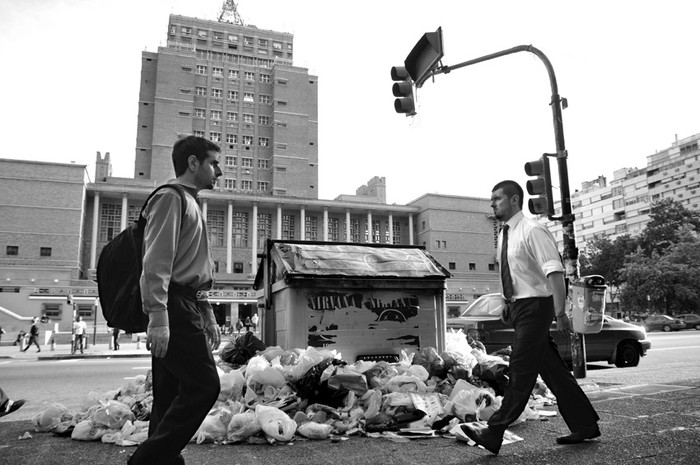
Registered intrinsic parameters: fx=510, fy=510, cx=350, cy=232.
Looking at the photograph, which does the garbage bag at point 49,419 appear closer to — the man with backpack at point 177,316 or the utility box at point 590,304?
the man with backpack at point 177,316

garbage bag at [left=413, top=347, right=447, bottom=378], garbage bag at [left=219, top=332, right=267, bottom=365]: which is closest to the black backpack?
garbage bag at [left=413, top=347, right=447, bottom=378]

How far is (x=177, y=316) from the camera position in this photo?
2.58m

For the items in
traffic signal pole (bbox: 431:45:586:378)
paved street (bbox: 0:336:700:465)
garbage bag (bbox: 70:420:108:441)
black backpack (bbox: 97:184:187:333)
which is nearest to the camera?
black backpack (bbox: 97:184:187:333)

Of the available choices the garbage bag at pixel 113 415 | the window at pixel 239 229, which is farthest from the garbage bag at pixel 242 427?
the window at pixel 239 229

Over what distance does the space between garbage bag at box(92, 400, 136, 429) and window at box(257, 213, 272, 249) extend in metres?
64.0

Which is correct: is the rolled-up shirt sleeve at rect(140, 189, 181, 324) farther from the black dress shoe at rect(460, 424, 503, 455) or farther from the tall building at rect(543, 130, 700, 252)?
the tall building at rect(543, 130, 700, 252)

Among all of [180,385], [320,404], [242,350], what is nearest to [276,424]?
[320,404]

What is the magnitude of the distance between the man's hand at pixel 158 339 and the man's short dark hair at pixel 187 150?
934 mm

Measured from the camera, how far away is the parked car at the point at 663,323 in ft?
124

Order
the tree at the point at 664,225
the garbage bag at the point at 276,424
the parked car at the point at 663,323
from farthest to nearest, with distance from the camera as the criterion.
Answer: the tree at the point at 664,225 → the parked car at the point at 663,323 → the garbage bag at the point at 276,424

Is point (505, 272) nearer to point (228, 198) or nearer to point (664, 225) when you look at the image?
point (664, 225)

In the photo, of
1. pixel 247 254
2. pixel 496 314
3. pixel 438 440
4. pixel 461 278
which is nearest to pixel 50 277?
pixel 247 254

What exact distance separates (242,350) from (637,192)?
3800 inches

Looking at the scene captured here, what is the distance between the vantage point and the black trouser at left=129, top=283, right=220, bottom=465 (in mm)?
2422
